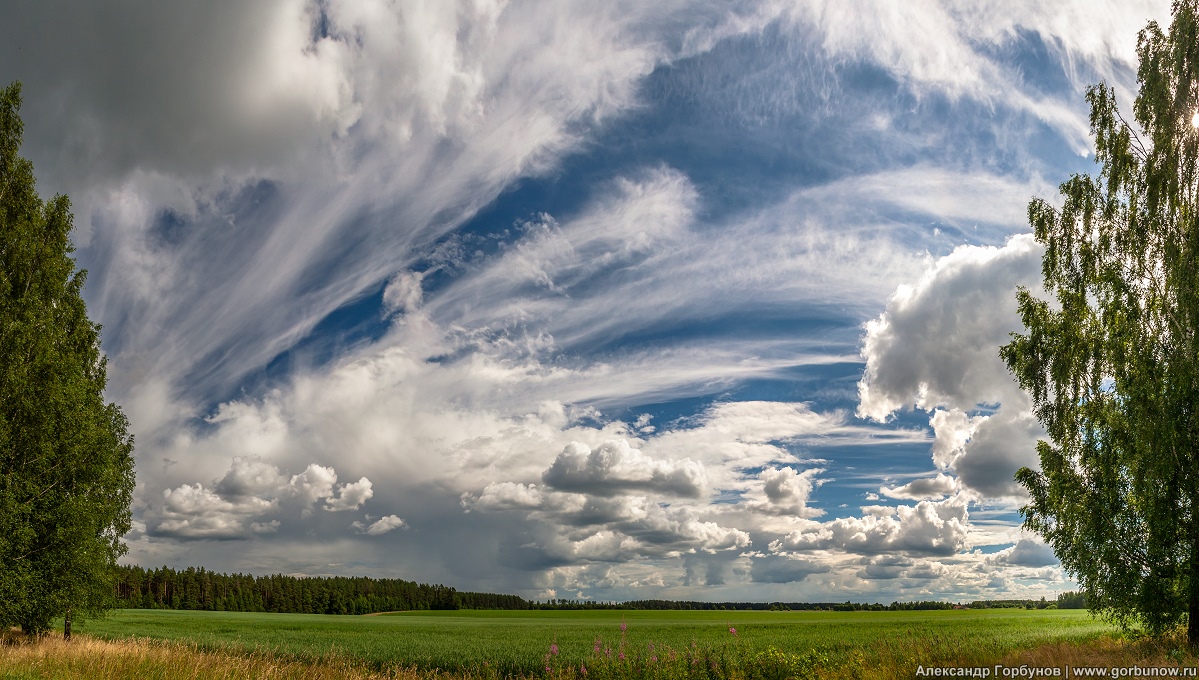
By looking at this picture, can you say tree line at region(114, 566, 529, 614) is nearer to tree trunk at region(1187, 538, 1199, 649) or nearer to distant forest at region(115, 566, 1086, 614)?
distant forest at region(115, 566, 1086, 614)

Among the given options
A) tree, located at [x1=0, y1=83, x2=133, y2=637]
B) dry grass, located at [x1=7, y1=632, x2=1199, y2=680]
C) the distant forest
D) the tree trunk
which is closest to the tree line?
the distant forest

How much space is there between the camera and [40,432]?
25125 mm

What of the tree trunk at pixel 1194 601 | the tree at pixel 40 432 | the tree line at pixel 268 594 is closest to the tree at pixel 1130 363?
the tree trunk at pixel 1194 601

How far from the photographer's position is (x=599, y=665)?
18.1 metres

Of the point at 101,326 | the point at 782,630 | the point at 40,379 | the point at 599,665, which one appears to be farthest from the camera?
the point at 782,630

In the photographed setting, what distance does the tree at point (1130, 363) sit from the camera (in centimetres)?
2081

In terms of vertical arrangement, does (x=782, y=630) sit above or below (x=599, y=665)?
below

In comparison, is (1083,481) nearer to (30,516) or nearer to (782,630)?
(782,630)

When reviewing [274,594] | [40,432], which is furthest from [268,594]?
[40,432]

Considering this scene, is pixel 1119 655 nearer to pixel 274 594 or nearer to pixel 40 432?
pixel 40 432

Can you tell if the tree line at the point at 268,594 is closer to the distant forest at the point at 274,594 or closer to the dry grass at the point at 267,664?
the distant forest at the point at 274,594

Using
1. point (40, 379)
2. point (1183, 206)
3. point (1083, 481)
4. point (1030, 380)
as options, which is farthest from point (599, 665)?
point (1183, 206)

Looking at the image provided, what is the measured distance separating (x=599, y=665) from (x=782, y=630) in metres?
30.8

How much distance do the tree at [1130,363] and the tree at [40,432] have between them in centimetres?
3905
